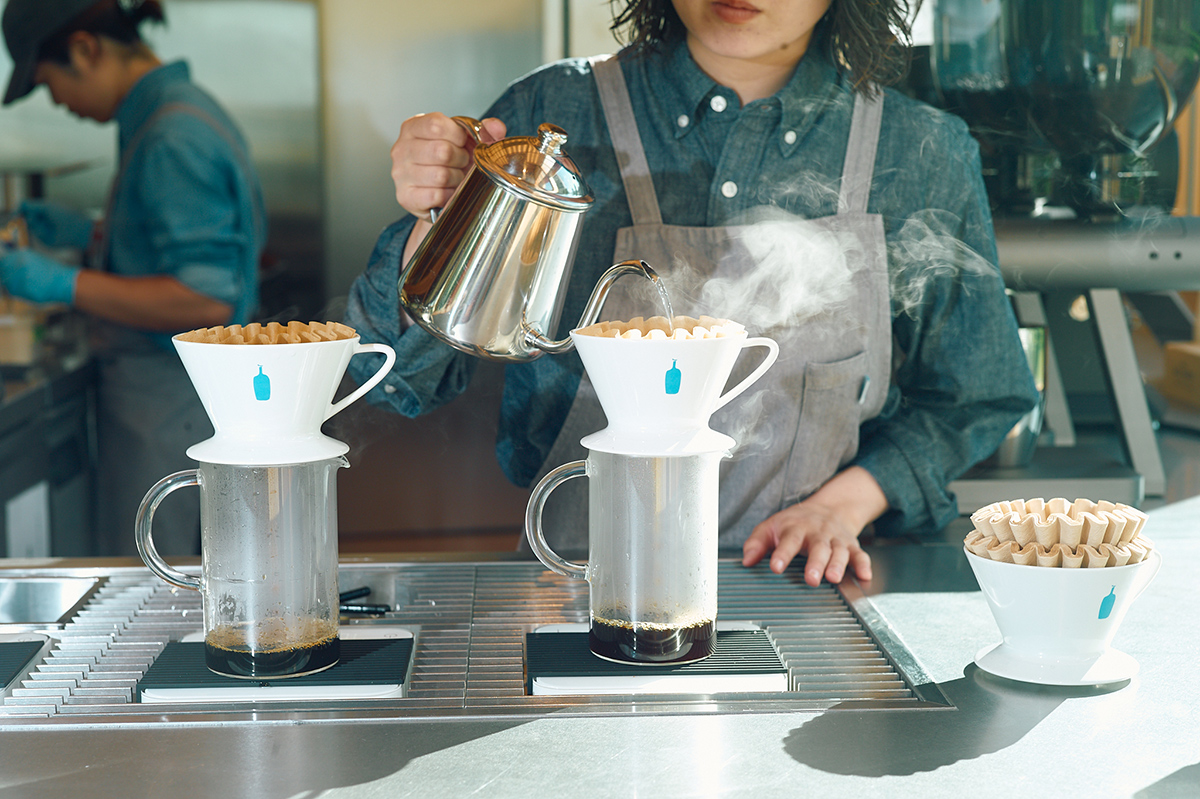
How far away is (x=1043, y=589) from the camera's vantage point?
82 centimetres

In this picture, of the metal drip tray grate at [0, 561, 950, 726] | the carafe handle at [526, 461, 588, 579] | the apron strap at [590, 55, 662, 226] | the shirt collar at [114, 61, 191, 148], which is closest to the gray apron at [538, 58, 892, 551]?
the apron strap at [590, 55, 662, 226]

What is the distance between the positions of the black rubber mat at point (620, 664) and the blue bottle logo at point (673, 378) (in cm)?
20

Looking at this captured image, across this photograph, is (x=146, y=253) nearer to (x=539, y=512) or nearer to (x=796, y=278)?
(x=796, y=278)

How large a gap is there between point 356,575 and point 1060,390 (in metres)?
1.15

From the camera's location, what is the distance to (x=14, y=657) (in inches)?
33.3

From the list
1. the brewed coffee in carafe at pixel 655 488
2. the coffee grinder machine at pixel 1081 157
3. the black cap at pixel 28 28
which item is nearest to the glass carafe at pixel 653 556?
the brewed coffee in carafe at pixel 655 488

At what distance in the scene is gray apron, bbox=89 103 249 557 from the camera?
2.32 metres

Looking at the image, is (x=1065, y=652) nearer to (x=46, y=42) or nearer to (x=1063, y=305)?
(x=1063, y=305)

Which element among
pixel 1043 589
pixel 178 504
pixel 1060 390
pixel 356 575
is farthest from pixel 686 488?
pixel 178 504

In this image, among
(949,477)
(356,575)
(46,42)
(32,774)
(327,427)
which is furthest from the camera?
(46,42)

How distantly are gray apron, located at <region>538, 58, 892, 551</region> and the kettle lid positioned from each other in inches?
13.7

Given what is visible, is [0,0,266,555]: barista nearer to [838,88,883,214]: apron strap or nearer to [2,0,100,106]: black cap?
[2,0,100,106]: black cap

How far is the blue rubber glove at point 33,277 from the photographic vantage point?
242 cm

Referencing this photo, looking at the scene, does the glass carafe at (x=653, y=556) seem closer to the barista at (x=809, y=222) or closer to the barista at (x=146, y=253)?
the barista at (x=809, y=222)
